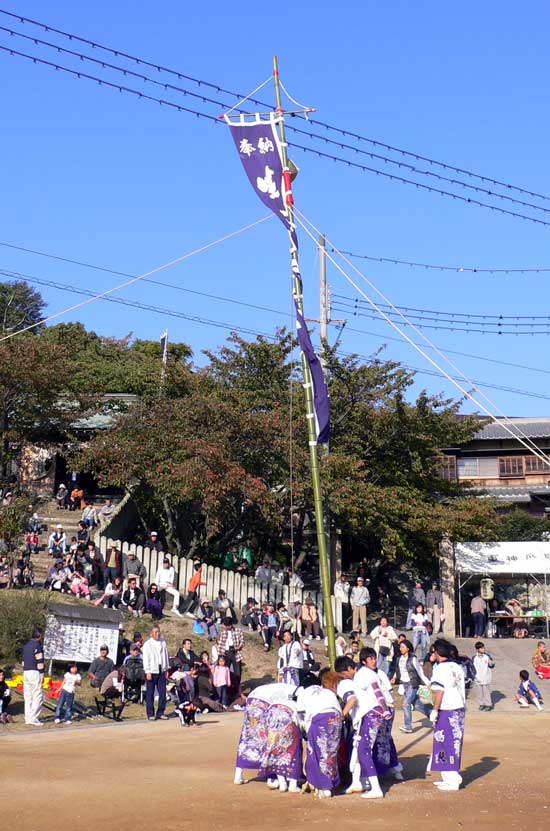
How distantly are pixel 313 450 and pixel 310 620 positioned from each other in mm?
11207

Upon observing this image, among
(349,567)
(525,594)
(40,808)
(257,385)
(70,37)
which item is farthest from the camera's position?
(349,567)

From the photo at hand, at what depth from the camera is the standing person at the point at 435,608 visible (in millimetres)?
24781

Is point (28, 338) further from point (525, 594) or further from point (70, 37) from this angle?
point (525, 594)

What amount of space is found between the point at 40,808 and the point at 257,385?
2083 centimetres

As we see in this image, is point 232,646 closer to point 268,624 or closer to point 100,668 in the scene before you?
point 100,668

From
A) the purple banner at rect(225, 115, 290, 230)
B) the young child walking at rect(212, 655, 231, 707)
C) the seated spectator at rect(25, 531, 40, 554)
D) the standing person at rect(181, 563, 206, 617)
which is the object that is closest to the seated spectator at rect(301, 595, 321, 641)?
the standing person at rect(181, 563, 206, 617)

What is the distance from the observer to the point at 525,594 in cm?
2759

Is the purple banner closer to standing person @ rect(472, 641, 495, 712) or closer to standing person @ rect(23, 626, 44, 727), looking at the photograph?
standing person @ rect(23, 626, 44, 727)

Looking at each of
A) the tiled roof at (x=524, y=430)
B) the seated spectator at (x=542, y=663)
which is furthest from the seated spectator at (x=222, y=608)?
the tiled roof at (x=524, y=430)

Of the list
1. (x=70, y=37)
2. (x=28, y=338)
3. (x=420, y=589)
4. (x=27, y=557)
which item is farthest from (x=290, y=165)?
(x=28, y=338)

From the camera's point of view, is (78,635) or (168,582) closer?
(78,635)

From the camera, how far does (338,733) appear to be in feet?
33.1

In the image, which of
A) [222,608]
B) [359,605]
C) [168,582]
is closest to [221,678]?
[222,608]

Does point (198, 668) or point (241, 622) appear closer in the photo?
point (198, 668)
